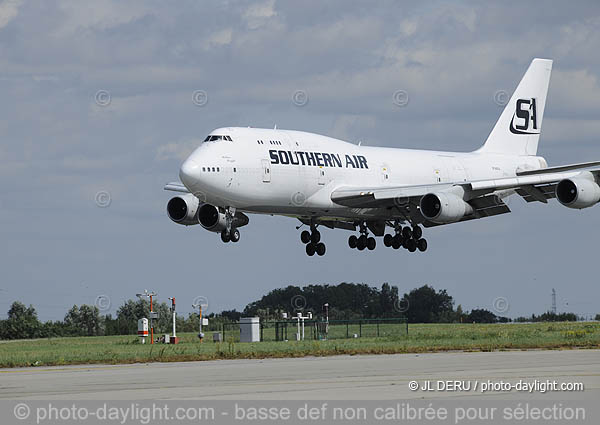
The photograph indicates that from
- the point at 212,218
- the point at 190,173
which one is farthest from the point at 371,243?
the point at 190,173

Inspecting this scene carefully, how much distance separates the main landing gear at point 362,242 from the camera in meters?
63.0

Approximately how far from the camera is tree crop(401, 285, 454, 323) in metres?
131

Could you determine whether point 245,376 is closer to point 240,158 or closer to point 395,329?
point 240,158

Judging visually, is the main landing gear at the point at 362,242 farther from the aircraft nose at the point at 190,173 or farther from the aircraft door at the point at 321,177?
the aircraft nose at the point at 190,173

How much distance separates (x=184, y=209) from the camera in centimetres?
5591

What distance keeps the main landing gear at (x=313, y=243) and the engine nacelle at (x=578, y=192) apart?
13790 mm

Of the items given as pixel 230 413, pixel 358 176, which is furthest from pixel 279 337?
pixel 230 413

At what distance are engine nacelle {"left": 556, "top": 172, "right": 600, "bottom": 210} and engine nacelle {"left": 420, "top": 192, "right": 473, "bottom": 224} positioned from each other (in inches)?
206

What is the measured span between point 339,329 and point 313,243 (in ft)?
37.3

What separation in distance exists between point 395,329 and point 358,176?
15648 mm

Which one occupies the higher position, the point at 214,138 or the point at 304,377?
the point at 214,138

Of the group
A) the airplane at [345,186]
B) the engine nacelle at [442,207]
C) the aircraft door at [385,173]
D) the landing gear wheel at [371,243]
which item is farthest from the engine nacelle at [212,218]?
the landing gear wheel at [371,243]

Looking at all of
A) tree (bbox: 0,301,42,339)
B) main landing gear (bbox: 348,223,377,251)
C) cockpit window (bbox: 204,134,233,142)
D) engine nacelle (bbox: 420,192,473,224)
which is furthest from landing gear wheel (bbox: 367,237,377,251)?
tree (bbox: 0,301,42,339)

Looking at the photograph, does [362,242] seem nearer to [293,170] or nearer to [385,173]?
[385,173]
